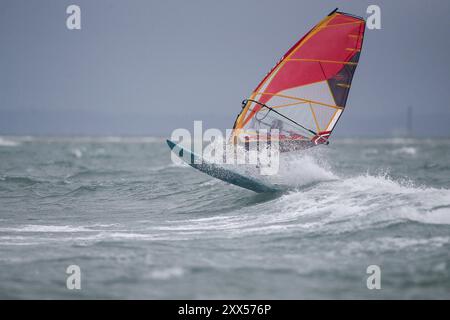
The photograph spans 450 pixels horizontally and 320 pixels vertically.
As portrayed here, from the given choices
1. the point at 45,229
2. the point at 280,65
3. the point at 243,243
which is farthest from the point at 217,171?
the point at 243,243

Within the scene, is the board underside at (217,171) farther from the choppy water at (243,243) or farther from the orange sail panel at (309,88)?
the orange sail panel at (309,88)

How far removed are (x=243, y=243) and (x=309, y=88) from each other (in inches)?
185

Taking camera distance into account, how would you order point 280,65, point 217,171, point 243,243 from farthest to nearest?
point 217,171 → point 280,65 → point 243,243


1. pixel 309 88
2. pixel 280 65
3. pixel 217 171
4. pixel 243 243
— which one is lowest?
pixel 243 243

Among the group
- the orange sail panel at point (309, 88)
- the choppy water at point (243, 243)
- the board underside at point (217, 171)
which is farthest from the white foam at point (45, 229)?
the orange sail panel at point (309, 88)

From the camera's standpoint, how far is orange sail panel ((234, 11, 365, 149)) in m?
11.6

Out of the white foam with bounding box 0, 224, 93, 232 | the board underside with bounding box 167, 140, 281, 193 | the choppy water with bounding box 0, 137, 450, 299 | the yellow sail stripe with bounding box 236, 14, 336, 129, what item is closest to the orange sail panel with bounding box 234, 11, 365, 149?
the yellow sail stripe with bounding box 236, 14, 336, 129

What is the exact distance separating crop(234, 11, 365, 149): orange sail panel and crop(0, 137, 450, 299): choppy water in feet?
4.75

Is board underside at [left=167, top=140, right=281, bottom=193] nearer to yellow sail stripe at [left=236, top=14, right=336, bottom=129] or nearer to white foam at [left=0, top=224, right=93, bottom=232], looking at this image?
yellow sail stripe at [left=236, top=14, right=336, bottom=129]

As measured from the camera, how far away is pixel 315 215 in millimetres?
10188

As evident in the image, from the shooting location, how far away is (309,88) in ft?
39.3

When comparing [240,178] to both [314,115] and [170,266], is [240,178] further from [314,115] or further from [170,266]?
[170,266]

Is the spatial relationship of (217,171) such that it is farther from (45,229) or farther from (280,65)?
(45,229)
